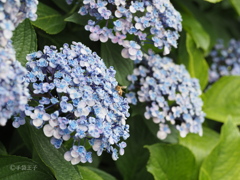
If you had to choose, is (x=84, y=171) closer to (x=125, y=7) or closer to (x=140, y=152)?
(x=140, y=152)

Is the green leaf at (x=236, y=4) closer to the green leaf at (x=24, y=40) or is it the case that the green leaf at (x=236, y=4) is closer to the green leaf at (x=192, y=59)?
the green leaf at (x=192, y=59)

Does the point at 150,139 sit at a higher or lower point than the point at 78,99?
lower

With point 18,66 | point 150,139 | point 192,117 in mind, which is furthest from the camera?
point 150,139

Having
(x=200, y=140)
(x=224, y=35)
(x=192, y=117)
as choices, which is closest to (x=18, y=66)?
(x=192, y=117)

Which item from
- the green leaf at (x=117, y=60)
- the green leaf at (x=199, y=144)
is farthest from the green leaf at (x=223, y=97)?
the green leaf at (x=117, y=60)

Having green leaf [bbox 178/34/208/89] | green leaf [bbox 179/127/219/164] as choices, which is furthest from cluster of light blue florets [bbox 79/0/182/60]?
green leaf [bbox 179/127/219/164]

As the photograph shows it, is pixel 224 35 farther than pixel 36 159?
Yes

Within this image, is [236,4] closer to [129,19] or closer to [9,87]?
[129,19]
